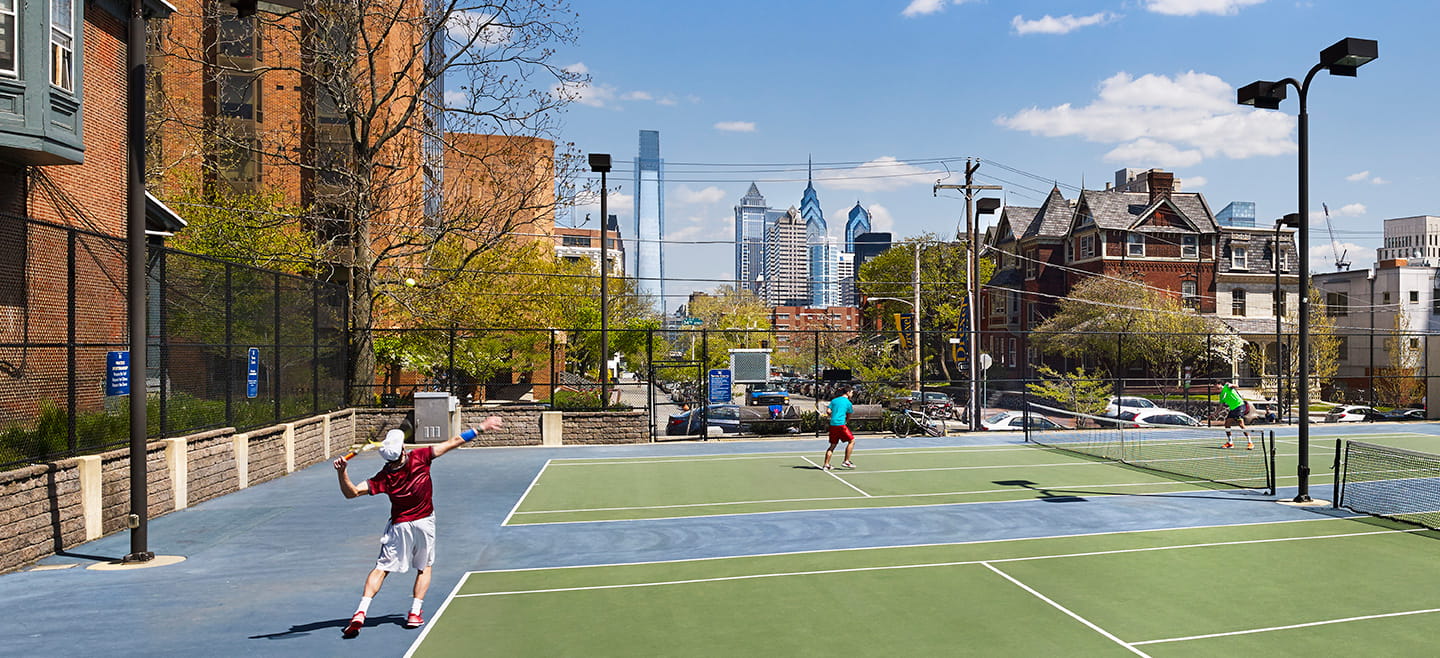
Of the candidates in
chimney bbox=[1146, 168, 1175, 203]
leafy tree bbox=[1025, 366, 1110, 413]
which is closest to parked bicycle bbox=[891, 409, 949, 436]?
leafy tree bbox=[1025, 366, 1110, 413]

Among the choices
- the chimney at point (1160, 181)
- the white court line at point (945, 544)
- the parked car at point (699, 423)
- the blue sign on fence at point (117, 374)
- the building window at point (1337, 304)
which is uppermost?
the chimney at point (1160, 181)

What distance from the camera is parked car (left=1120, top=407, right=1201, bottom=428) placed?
102ft

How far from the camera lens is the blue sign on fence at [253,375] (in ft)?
59.7

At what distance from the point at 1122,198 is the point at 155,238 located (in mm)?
51179

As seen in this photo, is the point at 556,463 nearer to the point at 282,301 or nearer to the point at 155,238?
the point at 282,301

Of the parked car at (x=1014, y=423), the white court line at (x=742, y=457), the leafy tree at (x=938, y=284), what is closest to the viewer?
the white court line at (x=742, y=457)

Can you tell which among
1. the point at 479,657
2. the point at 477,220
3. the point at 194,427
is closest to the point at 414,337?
the point at 477,220

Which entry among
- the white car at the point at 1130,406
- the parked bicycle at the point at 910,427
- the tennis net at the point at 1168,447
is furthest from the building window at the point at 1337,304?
the parked bicycle at the point at 910,427

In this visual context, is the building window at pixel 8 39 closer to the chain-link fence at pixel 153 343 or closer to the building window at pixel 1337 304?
the chain-link fence at pixel 153 343

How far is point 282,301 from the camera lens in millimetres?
20844

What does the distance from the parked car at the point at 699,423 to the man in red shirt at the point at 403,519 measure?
1787 cm

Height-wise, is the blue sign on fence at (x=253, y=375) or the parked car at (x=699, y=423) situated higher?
the blue sign on fence at (x=253, y=375)

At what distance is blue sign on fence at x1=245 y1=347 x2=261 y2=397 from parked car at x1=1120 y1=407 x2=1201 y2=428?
27178mm

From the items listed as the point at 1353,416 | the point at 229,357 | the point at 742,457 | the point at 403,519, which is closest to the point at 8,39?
the point at 229,357
